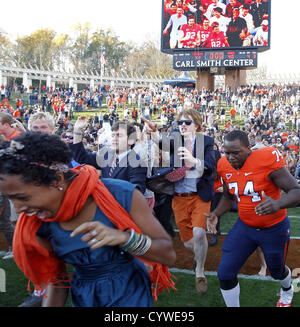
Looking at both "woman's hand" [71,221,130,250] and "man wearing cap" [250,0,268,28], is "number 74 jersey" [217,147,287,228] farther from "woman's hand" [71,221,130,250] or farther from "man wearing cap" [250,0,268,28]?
"man wearing cap" [250,0,268,28]

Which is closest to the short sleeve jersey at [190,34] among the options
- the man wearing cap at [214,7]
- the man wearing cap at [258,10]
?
the man wearing cap at [214,7]

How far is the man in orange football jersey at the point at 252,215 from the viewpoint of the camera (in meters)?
3.46

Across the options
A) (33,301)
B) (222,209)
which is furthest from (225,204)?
(33,301)

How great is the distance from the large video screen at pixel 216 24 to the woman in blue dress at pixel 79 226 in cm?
3482

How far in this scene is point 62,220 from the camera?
190 cm

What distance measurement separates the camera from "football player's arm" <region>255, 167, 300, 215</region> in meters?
3.15

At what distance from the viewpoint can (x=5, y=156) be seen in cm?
176

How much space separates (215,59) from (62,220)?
35.5 meters

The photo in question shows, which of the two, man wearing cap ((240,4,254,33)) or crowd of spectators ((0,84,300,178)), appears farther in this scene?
man wearing cap ((240,4,254,33))

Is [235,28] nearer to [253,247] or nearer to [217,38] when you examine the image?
[217,38]

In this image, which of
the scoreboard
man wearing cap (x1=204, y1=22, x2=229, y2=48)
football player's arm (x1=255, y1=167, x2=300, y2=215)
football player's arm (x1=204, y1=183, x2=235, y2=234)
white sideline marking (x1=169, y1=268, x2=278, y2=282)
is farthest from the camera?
the scoreboard

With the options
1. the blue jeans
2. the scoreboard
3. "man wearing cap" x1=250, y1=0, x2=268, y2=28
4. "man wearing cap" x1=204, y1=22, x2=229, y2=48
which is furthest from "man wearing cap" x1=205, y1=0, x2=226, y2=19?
the blue jeans

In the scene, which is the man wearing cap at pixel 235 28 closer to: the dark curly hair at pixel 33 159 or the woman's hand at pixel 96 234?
the dark curly hair at pixel 33 159

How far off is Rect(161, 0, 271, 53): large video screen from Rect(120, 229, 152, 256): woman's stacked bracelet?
34939mm
